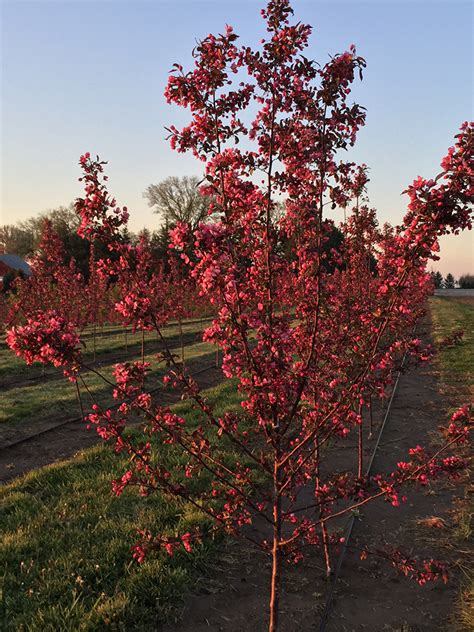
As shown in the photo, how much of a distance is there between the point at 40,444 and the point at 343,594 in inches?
237

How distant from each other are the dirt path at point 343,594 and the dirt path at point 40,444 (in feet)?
12.9

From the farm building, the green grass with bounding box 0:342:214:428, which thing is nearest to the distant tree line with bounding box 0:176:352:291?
the farm building

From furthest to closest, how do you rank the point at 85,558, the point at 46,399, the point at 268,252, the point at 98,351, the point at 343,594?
the point at 98,351 < the point at 46,399 < the point at 85,558 < the point at 343,594 < the point at 268,252

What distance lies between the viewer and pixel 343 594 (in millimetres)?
4199

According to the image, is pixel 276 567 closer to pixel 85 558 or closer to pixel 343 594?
pixel 343 594

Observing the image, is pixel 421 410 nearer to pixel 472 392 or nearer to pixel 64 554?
pixel 472 392

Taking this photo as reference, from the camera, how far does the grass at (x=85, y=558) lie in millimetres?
3848

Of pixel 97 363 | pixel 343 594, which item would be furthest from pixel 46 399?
pixel 343 594

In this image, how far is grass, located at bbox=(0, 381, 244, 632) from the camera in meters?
3.85

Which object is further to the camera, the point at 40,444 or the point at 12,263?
the point at 12,263

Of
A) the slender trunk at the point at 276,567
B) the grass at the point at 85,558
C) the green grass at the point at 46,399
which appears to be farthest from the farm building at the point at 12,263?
the slender trunk at the point at 276,567

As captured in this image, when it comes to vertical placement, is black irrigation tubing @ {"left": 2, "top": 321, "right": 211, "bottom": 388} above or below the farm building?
below

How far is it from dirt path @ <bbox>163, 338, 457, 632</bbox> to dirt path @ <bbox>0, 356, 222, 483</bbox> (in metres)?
3.93

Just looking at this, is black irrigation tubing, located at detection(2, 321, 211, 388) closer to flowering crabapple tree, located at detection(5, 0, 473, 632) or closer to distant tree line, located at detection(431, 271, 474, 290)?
flowering crabapple tree, located at detection(5, 0, 473, 632)
